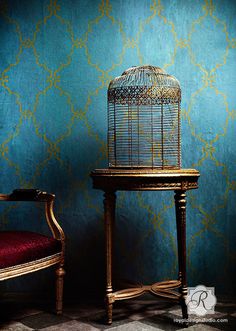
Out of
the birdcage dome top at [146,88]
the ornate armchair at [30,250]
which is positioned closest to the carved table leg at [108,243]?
the ornate armchair at [30,250]

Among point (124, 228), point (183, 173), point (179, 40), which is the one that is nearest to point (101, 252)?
point (124, 228)

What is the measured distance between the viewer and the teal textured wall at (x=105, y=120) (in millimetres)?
3363

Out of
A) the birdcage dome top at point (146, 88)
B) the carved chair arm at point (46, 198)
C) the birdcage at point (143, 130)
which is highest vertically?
the birdcage dome top at point (146, 88)

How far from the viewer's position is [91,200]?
3.40 m

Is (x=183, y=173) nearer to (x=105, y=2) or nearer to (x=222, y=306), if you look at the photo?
(x=222, y=306)

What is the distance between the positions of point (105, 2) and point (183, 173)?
59.2 inches

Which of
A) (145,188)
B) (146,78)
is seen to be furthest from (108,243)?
(146,78)

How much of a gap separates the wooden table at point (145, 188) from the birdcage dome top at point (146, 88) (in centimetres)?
54

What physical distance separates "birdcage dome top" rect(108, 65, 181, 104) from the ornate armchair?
80 centimetres

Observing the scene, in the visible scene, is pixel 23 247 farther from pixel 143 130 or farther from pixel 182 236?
pixel 143 130

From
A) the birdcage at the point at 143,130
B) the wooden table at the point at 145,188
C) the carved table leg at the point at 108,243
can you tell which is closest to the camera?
the wooden table at the point at 145,188

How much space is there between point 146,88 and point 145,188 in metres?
0.74

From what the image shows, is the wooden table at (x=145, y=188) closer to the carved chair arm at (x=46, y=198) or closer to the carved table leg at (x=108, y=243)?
the carved table leg at (x=108, y=243)

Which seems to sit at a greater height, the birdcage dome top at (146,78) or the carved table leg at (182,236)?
the birdcage dome top at (146,78)
